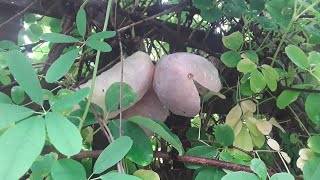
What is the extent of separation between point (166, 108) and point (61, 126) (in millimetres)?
270

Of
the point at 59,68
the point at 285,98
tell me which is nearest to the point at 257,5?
the point at 285,98

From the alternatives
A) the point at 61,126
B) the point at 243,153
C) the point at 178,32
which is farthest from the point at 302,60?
the point at 61,126

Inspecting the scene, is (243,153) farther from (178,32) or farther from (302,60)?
(178,32)

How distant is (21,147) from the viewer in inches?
13.3

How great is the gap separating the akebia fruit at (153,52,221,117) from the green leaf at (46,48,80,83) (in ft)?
0.50

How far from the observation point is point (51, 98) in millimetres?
527

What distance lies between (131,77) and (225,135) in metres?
0.16

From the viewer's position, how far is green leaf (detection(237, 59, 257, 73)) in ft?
2.10

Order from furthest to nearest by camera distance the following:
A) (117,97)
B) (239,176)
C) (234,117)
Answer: (234,117) < (117,97) < (239,176)

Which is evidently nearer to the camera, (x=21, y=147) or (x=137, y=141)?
(x=21, y=147)

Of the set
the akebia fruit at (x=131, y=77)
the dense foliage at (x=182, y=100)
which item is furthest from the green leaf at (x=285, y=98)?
the akebia fruit at (x=131, y=77)

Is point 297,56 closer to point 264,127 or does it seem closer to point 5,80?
point 264,127

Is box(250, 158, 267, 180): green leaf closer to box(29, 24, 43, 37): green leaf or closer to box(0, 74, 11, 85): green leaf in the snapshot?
box(0, 74, 11, 85): green leaf

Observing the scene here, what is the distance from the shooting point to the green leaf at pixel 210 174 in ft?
1.77
